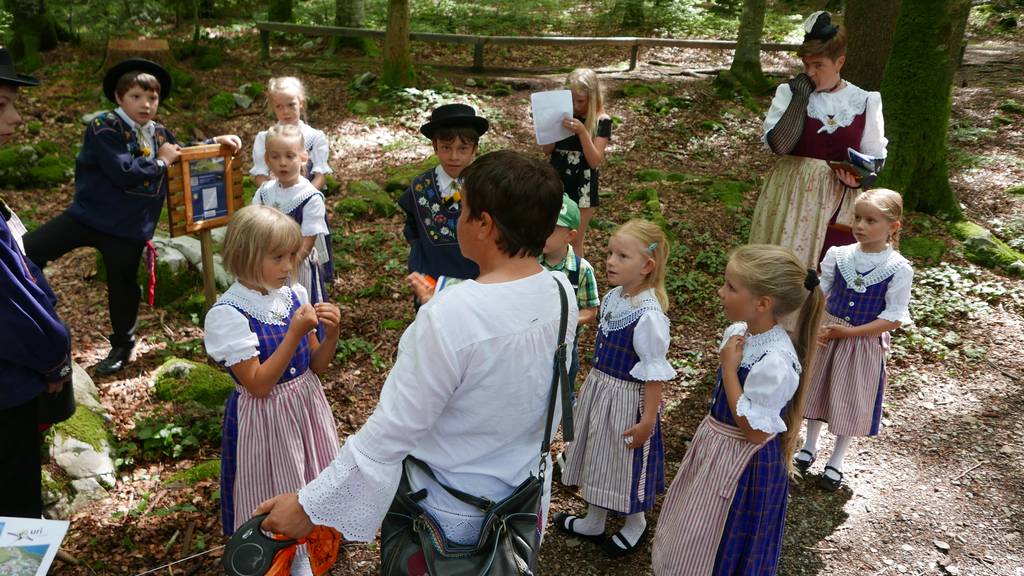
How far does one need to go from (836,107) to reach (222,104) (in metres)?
8.61

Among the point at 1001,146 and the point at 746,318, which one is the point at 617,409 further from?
the point at 1001,146

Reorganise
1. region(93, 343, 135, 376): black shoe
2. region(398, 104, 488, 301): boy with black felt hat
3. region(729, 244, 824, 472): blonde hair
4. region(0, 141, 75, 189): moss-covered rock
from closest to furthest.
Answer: region(729, 244, 824, 472): blonde hair, region(398, 104, 488, 301): boy with black felt hat, region(93, 343, 135, 376): black shoe, region(0, 141, 75, 189): moss-covered rock

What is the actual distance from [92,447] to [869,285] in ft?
14.0

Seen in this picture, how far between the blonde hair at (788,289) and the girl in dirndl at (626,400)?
1.41 feet

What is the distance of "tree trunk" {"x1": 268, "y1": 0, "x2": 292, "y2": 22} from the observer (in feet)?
49.1

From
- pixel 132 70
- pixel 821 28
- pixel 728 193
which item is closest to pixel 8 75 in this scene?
pixel 132 70

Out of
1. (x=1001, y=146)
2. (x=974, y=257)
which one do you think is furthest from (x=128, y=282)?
(x=1001, y=146)

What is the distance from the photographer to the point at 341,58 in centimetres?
1255

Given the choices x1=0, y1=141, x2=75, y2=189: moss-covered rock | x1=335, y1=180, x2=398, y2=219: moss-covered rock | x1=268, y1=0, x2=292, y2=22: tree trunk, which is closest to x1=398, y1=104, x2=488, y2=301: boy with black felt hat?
x1=335, y1=180, x2=398, y2=219: moss-covered rock

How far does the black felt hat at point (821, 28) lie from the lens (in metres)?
3.99

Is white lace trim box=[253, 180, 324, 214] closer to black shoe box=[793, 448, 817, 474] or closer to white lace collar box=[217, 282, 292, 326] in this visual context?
white lace collar box=[217, 282, 292, 326]

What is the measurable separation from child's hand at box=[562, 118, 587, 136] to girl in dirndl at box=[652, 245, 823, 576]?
2289mm

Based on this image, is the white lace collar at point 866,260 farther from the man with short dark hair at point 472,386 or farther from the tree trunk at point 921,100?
the tree trunk at point 921,100

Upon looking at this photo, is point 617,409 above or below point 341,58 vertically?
below
